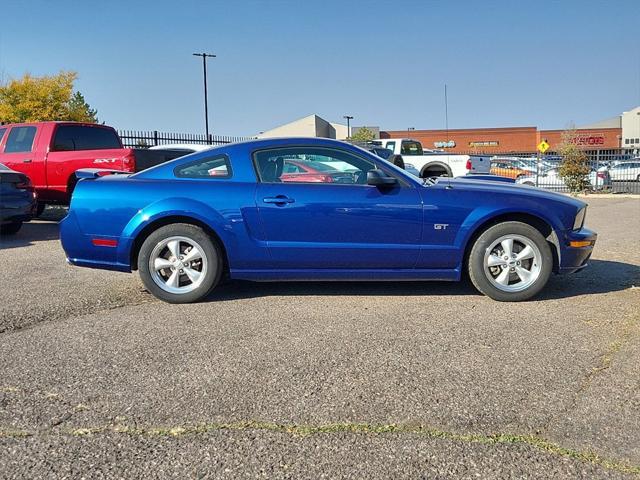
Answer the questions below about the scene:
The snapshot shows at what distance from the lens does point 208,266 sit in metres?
4.88

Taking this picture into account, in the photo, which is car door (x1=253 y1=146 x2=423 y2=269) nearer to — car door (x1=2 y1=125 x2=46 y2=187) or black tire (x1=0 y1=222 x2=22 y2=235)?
black tire (x1=0 y1=222 x2=22 y2=235)

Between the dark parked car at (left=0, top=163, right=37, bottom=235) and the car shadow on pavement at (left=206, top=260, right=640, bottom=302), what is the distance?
473 centimetres

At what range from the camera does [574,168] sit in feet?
63.1

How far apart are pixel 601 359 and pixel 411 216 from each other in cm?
192

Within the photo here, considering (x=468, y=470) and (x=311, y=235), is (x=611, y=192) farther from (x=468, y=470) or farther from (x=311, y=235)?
(x=468, y=470)

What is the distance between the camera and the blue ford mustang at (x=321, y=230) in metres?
4.86

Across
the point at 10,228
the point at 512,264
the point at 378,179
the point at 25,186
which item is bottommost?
the point at 512,264

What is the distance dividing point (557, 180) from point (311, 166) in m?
19.8

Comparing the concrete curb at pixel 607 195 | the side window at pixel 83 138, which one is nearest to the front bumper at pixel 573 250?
the side window at pixel 83 138

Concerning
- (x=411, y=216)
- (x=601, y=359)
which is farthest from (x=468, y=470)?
(x=411, y=216)

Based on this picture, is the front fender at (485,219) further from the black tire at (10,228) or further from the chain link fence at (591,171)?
the chain link fence at (591,171)

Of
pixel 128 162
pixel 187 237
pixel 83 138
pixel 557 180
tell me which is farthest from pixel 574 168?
pixel 187 237

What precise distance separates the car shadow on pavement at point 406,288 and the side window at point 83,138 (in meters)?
6.27

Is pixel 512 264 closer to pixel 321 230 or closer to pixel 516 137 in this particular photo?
pixel 321 230
